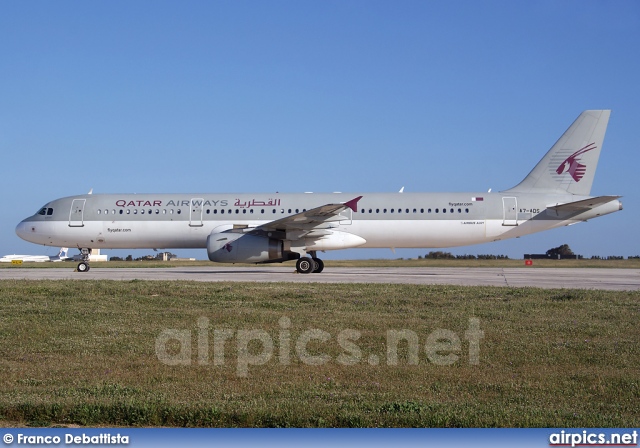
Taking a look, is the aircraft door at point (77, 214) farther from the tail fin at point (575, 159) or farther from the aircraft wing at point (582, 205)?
the aircraft wing at point (582, 205)

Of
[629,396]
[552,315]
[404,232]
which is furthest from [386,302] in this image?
[404,232]

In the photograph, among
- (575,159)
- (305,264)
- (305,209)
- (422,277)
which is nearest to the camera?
(422,277)

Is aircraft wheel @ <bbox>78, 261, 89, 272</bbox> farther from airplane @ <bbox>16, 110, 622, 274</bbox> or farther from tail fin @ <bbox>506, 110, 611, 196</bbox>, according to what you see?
tail fin @ <bbox>506, 110, 611, 196</bbox>

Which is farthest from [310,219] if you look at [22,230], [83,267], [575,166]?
[22,230]

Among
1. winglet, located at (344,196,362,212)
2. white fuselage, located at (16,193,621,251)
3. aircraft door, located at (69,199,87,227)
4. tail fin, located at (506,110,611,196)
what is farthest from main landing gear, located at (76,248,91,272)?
tail fin, located at (506,110,611,196)

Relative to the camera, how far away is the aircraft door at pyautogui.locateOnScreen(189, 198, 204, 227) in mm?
29938

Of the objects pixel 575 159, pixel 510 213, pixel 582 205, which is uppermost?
pixel 575 159

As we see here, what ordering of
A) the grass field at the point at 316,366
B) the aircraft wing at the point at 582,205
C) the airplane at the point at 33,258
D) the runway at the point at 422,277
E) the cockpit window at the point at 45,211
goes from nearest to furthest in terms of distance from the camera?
the grass field at the point at 316,366, the runway at the point at 422,277, the aircraft wing at the point at 582,205, the cockpit window at the point at 45,211, the airplane at the point at 33,258

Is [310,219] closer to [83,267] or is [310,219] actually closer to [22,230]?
[83,267]

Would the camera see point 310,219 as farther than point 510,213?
No

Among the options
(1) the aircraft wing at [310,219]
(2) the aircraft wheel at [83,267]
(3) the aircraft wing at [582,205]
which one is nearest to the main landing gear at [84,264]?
(2) the aircraft wheel at [83,267]

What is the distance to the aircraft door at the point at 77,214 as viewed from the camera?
30953 mm

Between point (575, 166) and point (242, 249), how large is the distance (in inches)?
574

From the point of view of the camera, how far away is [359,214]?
29.3 metres
